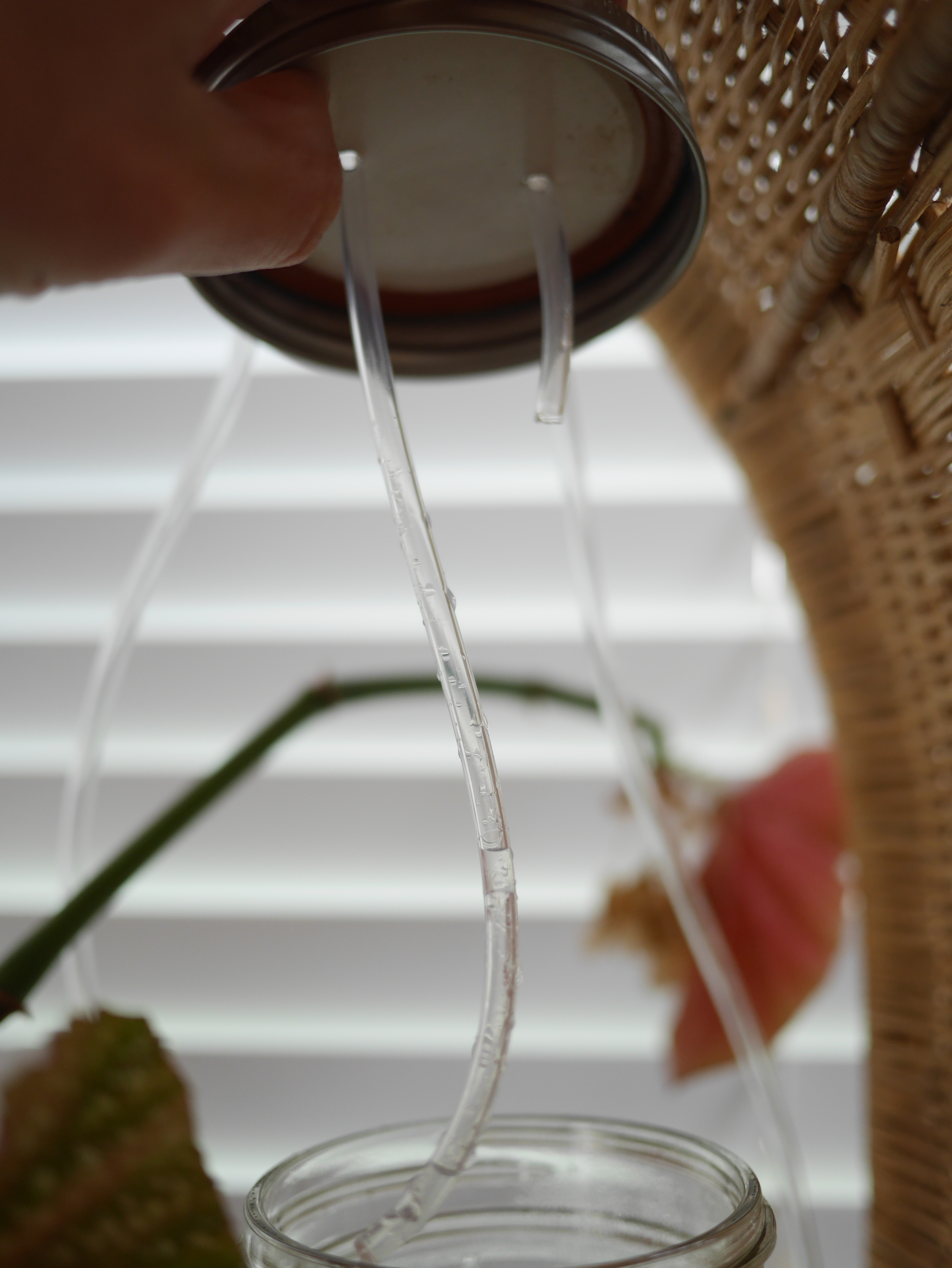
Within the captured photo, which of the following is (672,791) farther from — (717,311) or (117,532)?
(117,532)

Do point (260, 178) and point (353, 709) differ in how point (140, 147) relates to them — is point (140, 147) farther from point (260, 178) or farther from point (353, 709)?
point (353, 709)

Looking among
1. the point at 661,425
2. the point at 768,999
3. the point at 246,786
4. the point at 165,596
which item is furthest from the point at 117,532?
the point at 768,999

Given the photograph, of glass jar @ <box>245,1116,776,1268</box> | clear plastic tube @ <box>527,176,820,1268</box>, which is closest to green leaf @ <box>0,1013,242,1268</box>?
glass jar @ <box>245,1116,776,1268</box>

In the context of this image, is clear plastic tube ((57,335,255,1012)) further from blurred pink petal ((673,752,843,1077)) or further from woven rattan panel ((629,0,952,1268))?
blurred pink petal ((673,752,843,1077))

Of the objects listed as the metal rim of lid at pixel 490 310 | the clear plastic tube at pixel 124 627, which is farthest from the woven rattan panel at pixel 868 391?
the clear plastic tube at pixel 124 627

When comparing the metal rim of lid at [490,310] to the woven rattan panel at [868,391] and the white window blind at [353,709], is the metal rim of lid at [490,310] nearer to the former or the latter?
the woven rattan panel at [868,391]

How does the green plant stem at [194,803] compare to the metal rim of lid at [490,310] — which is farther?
the green plant stem at [194,803]

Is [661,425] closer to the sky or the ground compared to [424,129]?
closer to the sky

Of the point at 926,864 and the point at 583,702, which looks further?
the point at 583,702
